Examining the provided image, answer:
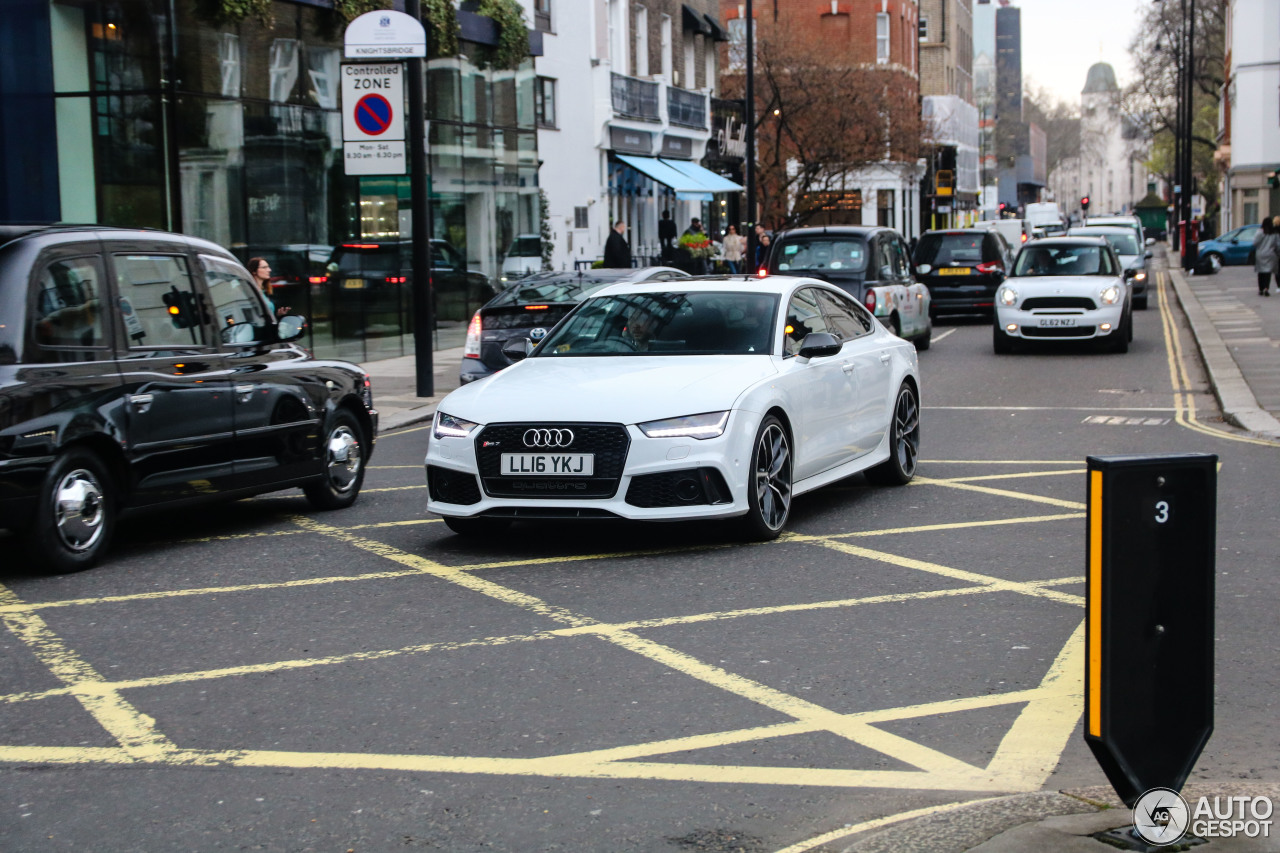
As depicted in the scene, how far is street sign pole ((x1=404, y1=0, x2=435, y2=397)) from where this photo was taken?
1688 centimetres

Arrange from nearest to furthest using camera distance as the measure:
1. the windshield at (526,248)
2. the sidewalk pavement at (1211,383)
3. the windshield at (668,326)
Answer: the sidewalk pavement at (1211,383) → the windshield at (668,326) → the windshield at (526,248)

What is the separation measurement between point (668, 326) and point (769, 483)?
4.38ft

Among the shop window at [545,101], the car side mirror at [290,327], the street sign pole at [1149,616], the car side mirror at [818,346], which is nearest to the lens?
the street sign pole at [1149,616]

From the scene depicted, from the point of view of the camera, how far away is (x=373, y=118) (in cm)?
1695

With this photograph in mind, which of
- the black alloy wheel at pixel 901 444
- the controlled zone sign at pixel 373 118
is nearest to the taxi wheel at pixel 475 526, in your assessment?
the black alloy wheel at pixel 901 444

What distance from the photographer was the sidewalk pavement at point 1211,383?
3900 mm

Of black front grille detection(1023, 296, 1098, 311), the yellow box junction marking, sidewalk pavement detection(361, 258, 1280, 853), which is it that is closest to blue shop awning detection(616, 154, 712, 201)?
sidewalk pavement detection(361, 258, 1280, 853)

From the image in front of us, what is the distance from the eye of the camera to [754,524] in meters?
8.45

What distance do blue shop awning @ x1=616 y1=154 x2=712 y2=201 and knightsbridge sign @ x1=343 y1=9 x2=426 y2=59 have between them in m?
23.7

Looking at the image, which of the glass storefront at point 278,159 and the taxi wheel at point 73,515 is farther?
the glass storefront at point 278,159

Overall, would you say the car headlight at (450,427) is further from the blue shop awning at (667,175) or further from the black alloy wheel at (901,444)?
the blue shop awning at (667,175)

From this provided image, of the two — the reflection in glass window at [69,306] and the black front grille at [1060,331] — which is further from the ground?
the reflection in glass window at [69,306]

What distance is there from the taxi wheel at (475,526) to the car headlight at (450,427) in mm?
459

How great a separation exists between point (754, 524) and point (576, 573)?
1.14 meters
